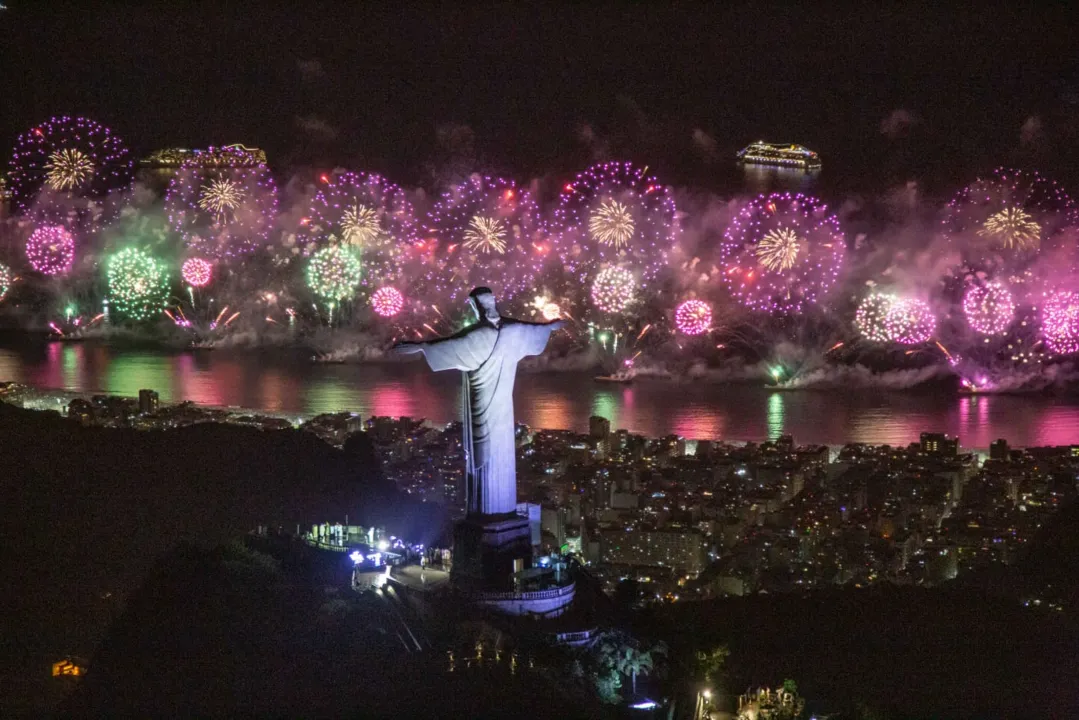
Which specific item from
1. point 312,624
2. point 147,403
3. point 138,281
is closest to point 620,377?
point 147,403

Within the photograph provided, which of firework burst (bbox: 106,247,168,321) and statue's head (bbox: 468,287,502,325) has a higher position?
firework burst (bbox: 106,247,168,321)

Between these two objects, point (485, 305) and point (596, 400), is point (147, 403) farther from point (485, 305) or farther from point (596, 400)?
point (485, 305)

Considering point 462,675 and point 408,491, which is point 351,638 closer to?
point 462,675

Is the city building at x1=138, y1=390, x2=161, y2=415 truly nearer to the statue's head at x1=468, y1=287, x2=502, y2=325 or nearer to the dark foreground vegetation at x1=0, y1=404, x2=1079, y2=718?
the dark foreground vegetation at x1=0, y1=404, x2=1079, y2=718

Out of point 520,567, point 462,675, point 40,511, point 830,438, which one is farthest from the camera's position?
point 830,438

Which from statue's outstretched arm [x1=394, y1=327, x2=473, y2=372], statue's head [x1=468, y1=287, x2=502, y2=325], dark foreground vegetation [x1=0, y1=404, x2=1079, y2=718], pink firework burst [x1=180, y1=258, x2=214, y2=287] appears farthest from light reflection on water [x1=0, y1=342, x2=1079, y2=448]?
statue's outstretched arm [x1=394, y1=327, x2=473, y2=372]

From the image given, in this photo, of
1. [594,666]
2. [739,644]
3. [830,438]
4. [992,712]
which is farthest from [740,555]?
[830,438]

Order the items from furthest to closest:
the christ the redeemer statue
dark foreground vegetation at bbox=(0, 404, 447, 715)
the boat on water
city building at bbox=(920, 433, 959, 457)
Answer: the boat on water
city building at bbox=(920, 433, 959, 457)
dark foreground vegetation at bbox=(0, 404, 447, 715)
the christ the redeemer statue
